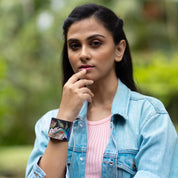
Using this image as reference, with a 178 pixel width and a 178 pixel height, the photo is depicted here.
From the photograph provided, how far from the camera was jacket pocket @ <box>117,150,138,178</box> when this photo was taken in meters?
1.84

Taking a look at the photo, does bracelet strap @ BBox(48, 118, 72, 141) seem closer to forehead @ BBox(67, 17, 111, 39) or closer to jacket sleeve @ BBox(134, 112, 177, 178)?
jacket sleeve @ BBox(134, 112, 177, 178)

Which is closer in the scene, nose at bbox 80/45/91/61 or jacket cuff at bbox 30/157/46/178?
jacket cuff at bbox 30/157/46/178

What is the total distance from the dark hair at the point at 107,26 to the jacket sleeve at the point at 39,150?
40cm

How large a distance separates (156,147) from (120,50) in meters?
0.77

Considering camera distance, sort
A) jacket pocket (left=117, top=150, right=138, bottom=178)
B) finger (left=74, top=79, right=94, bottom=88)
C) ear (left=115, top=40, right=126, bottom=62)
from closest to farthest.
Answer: jacket pocket (left=117, top=150, right=138, bottom=178) → finger (left=74, top=79, right=94, bottom=88) → ear (left=115, top=40, right=126, bottom=62)

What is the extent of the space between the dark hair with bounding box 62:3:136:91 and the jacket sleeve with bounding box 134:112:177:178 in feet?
1.73

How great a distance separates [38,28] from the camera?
14484mm

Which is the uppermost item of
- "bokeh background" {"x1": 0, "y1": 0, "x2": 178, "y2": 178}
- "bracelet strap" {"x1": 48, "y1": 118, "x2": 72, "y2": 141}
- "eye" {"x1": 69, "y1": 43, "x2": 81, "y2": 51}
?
"bokeh background" {"x1": 0, "y1": 0, "x2": 178, "y2": 178}

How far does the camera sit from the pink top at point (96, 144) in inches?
74.7

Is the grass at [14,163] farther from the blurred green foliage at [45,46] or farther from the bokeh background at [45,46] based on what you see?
the blurred green foliage at [45,46]

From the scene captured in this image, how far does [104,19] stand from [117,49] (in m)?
0.23

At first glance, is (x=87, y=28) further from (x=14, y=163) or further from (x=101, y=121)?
(x=14, y=163)

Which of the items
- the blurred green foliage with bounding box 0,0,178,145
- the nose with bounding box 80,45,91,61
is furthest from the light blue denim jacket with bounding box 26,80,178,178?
the blurred green foliage with bounding box 0,0,178,145

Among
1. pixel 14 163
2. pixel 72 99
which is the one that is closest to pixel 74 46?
pixel 72 99
